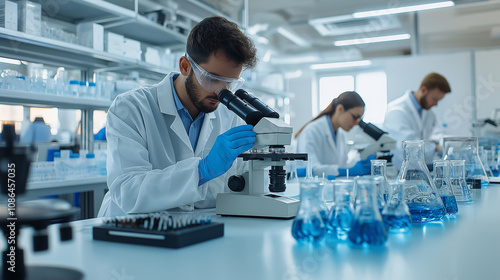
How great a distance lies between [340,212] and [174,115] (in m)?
1.09

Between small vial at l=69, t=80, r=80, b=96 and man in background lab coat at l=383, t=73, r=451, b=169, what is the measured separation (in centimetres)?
327

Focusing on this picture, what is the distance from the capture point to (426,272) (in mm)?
718

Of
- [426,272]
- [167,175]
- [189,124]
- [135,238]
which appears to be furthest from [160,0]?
[426,272]

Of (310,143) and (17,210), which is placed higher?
(310,143)

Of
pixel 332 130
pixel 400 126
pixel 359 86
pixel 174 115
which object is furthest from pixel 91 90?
pixel 359 86

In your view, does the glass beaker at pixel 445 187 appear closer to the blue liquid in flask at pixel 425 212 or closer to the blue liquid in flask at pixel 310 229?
the blue liquid in flask at pixel 425 212

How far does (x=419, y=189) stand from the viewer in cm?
125

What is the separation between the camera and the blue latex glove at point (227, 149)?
52.6 inches

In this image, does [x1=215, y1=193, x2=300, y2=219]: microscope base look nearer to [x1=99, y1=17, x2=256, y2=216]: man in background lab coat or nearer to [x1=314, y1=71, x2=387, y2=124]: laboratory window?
[x1=99, y1=17, x2=256, y2=216]: man in background lab coat

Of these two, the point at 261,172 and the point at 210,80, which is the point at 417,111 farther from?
the point at 261,172

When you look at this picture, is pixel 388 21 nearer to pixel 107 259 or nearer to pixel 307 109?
pixel 307 109

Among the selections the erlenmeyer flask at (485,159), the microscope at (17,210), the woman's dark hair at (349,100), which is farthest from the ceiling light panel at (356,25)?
the microscope at (17,210)

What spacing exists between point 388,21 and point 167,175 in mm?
6991

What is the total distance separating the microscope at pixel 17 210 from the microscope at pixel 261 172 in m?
0.74
